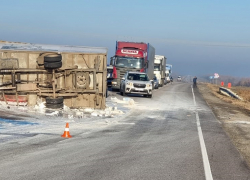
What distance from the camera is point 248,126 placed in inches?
742

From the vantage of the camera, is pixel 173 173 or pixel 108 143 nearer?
pixel 173 173

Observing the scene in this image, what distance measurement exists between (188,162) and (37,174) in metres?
3.35

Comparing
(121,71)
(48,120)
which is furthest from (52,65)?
(121,71)

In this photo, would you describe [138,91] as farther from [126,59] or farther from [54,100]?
[54,100]

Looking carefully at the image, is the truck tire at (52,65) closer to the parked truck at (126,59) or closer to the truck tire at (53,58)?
the truck tire at (53,58)

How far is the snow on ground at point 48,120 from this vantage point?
43.5ft

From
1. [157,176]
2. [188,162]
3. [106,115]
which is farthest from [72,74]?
[157,176]

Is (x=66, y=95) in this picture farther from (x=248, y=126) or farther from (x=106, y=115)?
(x=248, y=126)

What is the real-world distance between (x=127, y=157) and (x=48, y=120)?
23.2 ft

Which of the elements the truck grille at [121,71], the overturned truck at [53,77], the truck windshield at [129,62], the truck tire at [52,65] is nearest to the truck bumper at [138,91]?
the truck grille at [121,71]

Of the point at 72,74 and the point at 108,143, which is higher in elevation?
the point at 72,74

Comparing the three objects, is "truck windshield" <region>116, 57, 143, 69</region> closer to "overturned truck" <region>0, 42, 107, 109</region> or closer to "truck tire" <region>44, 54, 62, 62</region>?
"overturned truck" <region>0, 42, 107, 109</region>

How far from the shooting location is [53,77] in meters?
20.5

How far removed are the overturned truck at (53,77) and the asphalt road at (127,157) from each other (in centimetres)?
628
